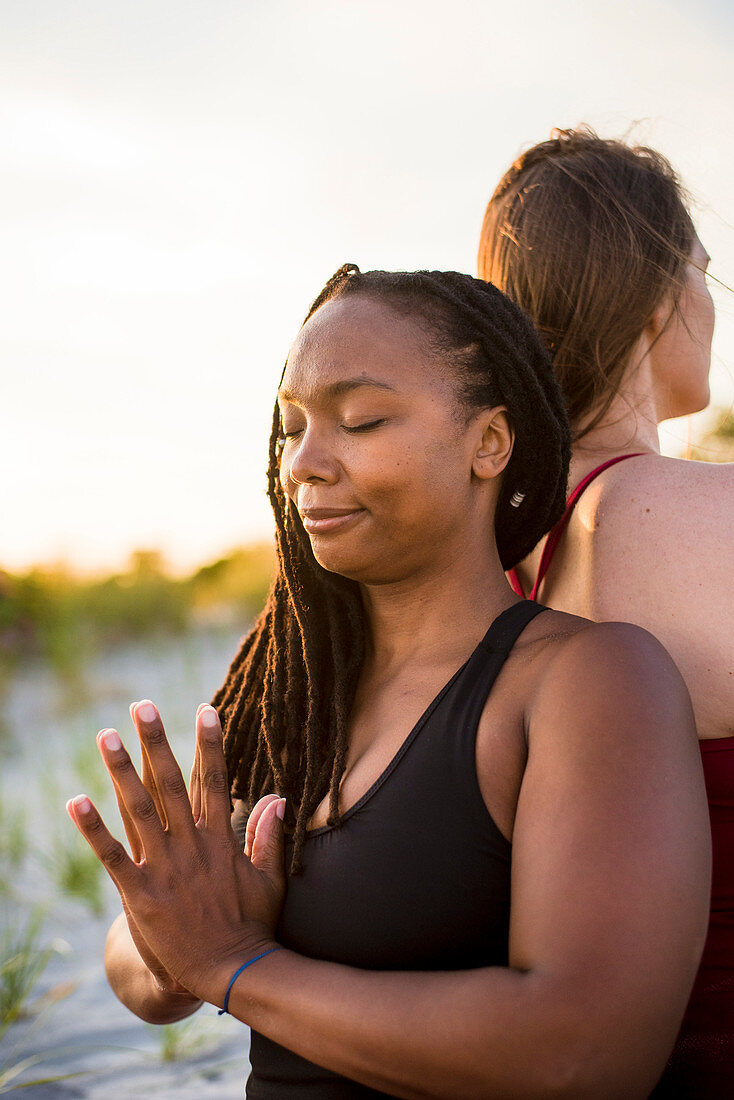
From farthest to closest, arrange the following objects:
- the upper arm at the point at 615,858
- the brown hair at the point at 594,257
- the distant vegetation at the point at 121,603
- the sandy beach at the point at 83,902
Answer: the distant vegetation at the point at 121,603, the sandy beach at the point at 83,902, the brown hair at the point at 594,257, the upper arm at the point at 615,858

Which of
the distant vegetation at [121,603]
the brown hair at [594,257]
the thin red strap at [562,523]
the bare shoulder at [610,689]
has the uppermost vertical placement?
the brown hair at [594,257]

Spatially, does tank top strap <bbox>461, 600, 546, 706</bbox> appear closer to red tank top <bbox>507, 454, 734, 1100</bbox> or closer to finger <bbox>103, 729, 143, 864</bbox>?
red tank top <bbox>507, 454, 734, 1100</bbox>

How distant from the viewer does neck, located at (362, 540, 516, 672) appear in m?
1.62

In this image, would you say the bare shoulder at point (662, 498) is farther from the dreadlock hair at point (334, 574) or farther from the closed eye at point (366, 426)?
the closed eye at point (366, 426)

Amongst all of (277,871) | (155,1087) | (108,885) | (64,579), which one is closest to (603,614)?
(277,871)

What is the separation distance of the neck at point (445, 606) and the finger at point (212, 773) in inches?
13.1

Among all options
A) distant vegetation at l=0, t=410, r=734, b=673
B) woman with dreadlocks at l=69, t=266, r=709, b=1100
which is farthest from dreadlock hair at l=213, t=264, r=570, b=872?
distant vegetation at l=0, t=410, r=734, b=673

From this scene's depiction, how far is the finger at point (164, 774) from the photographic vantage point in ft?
4.93

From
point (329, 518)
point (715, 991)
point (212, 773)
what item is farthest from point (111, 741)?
point (715, 991)

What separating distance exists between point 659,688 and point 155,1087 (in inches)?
109

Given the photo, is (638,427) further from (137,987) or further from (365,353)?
(137,987)

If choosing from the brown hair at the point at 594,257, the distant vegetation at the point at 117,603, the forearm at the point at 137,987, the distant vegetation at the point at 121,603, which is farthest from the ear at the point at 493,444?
the distant vegetation at the point at 121,603

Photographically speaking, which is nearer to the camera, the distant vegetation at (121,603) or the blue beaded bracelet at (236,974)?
the blue beaded bracelet at (236,974)

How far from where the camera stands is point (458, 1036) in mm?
1208
